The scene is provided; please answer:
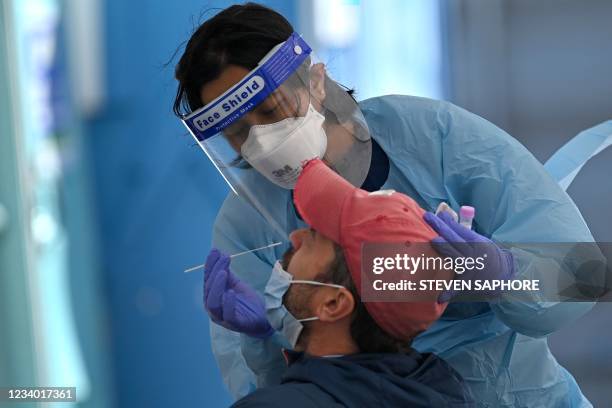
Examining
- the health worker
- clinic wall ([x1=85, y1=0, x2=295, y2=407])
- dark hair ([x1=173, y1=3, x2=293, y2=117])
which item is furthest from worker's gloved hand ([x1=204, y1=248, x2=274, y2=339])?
clinic wall ([x1=85, y1=0, x2=295, y2=407])

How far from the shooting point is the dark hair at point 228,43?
4.44 ft

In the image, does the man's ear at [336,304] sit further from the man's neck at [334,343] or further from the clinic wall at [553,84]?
the clinic wall at [553,84]

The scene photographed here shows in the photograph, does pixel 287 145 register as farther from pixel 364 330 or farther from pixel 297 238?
pixel 364 330

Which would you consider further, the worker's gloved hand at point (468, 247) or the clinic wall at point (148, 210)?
the clinic wall at point (148, 210)

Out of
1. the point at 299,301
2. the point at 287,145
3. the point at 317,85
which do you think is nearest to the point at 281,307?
the point at 299,301

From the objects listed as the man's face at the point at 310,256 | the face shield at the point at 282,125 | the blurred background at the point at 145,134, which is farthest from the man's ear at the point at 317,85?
the man's face at the point at 310,256

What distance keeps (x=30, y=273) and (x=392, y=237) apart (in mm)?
1022

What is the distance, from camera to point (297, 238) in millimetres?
1293

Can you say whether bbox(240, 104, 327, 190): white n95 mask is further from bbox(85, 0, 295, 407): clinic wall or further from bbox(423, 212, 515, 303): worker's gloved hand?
bbox(85, 0, 295, 407): clinic wall

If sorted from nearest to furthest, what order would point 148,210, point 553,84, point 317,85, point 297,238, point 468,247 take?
1. point 468,247
2. point 297,238
3. point 317,85
4. point 553,84
5. point 148,210

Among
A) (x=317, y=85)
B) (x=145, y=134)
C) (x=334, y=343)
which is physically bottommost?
(x=334, y=343)

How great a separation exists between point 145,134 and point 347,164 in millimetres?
679

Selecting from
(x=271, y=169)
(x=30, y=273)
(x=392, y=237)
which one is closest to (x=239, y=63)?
(x=271, y=169)

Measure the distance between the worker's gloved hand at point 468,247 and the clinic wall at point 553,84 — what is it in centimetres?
26
